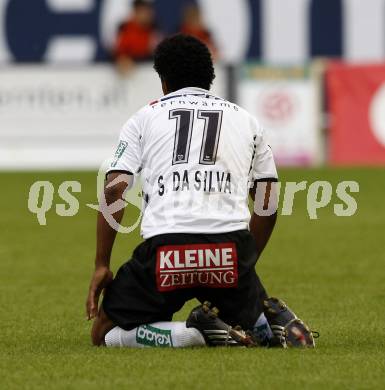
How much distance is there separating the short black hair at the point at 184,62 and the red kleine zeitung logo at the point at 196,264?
828mm

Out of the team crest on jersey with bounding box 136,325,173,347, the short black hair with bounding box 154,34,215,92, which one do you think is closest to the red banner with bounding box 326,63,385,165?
the short black hair with bounding box 154,34,215,92

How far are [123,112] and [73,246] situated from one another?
7.75 meters

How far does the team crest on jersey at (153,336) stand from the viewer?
652cm

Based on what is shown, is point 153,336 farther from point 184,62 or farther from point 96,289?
point 184,62

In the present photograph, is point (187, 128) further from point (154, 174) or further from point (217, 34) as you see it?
point (217, 34)

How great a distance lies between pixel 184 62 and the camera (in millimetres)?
6641

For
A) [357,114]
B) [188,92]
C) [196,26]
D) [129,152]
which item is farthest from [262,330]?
[196,26]

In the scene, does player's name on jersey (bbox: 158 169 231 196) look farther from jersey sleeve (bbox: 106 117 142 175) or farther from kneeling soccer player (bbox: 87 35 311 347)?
jersey sleeve (bbox: 106 117 142 175)

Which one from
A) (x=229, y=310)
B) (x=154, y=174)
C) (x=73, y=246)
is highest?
(x=154, y=174)

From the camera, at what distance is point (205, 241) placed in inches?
253

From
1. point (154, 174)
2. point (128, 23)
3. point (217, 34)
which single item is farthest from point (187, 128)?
point (217, 34)

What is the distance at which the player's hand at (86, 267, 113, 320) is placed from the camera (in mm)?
6379

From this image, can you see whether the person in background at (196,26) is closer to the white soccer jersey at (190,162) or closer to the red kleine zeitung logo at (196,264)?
the white soccer jersey at (190,162)

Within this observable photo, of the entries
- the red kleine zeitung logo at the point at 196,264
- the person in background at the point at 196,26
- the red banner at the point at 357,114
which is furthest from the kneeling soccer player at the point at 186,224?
the person in background at the point at 196,26
